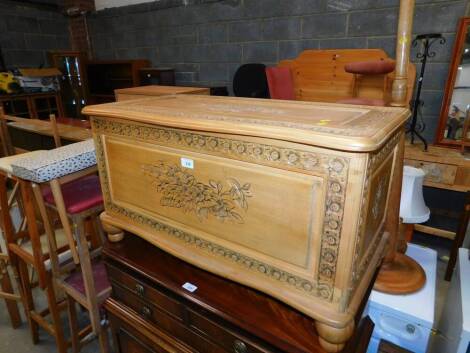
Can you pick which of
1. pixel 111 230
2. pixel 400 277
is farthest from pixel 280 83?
pixel 111 230

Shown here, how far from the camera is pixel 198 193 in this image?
767mm

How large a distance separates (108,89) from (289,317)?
4.26m

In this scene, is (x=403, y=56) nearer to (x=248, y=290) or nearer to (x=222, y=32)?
(x=248, y=290)

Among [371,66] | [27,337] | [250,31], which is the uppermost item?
[250,31]

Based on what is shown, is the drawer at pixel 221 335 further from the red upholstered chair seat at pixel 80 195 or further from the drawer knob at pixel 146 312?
the red upholstered chair seat at pixel 80 195

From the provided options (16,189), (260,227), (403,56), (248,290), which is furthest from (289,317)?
(16,189)

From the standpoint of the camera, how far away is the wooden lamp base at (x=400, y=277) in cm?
110

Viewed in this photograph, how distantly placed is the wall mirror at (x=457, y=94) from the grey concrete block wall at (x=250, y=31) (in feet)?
0.71

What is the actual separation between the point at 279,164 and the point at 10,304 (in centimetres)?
183

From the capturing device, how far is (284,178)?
2.00ft

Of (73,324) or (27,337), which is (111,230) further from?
(27,337)

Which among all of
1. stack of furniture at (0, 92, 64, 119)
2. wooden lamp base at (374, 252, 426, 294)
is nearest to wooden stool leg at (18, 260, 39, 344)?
wooden lamp base at (374, 252, 426, 294)

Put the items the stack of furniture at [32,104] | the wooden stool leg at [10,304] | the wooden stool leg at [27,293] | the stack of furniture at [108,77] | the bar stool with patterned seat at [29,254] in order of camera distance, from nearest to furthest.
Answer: the bar stool with patterned seat at [29,254]
the wooden stool leg at [27,293]
the wooden stool leg at [10,304]
the stack of furniture at [32,104]
the stack of furniture at [108,77]

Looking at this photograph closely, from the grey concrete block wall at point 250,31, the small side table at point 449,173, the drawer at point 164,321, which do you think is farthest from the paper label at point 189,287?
the grey concrete block wall at point 250,31
